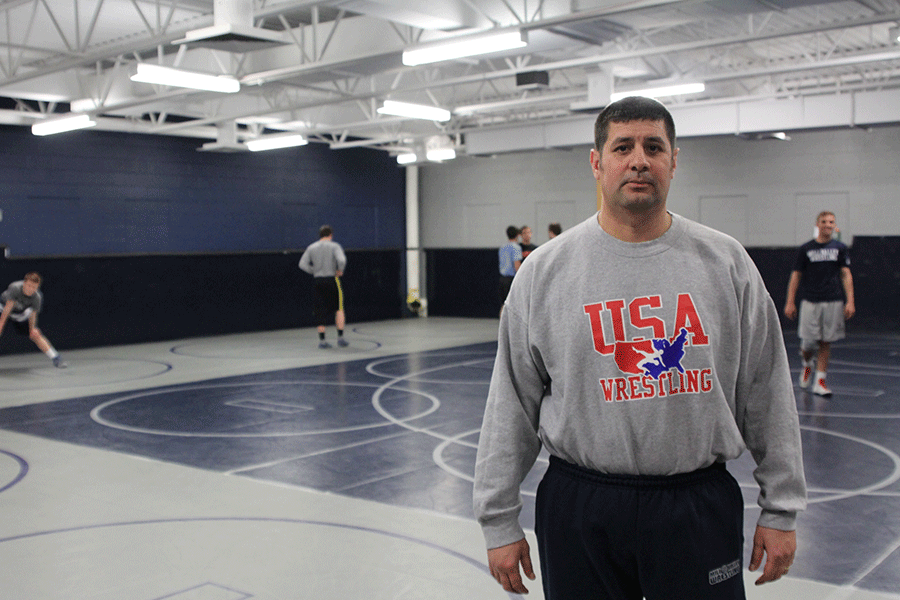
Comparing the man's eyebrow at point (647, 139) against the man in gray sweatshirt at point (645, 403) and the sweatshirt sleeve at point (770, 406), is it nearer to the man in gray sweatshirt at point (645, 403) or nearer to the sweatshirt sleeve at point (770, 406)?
the man in gray sweatshirt at point (645, 403)

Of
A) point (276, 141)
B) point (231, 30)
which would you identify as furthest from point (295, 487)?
point (276, 141)

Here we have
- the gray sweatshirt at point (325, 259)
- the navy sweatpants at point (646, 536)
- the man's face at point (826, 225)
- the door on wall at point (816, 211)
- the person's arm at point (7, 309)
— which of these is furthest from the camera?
the door on wall at point (816, 211)

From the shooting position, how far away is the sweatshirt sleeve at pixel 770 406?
2.19 m

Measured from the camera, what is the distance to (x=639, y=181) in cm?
215

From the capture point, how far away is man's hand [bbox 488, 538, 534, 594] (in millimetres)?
2244

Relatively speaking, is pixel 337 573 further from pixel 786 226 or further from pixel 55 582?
pixel 786 226

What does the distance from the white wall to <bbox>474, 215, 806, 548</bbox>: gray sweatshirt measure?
16.0 m

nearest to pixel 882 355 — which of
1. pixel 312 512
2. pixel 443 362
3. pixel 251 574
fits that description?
pixel 443 362

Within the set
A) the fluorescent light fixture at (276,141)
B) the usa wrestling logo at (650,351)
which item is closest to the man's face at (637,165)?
the usa wrestling logo at (650,351)

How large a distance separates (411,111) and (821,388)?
7.45 metres

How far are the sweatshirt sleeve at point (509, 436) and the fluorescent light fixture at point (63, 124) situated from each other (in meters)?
12.9

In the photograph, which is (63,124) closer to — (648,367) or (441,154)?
(441,154)

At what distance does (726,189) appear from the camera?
60.7 feet

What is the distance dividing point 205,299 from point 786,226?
1182 centimetres
